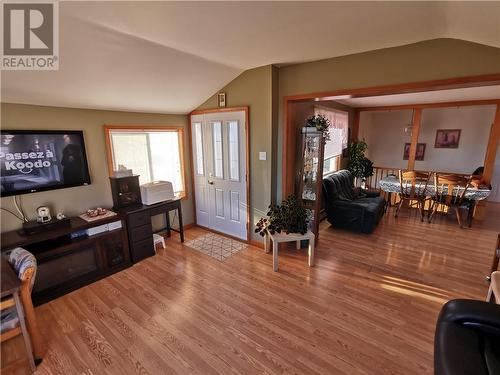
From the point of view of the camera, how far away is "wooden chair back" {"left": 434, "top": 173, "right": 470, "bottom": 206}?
4258 millimetres

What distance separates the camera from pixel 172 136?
407 cm

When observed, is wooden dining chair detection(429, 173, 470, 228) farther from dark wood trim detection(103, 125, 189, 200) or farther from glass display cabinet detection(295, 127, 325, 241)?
dark wood trim detection(103, 125, 189, 200)

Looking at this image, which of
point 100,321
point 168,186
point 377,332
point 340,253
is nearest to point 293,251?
point 340,253

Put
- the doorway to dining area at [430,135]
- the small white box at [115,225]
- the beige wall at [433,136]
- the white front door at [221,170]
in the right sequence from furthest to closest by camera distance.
→ the beige wall at [433,136] → the doorway to dining area at [430,135] → the white front door at [221,170] → the small white box at [115,225]

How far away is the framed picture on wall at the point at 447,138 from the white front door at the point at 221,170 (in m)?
5.94

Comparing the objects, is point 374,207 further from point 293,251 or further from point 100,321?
point 100,321

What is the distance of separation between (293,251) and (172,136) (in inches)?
105

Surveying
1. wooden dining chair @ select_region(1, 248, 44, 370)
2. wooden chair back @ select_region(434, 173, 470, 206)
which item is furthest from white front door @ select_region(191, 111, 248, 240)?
wooden chair back @ select_region(434, 173, 470, 206)

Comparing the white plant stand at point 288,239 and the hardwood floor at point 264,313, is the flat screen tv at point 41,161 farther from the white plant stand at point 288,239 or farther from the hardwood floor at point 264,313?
the white plant stand at point 288,239

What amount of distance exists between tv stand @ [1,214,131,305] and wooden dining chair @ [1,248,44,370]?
0.60m

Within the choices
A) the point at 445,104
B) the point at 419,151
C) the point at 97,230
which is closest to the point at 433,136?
the point at 419,151

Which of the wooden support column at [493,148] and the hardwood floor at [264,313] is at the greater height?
the wooden support column at [493,148]

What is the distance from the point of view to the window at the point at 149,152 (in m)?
3.35

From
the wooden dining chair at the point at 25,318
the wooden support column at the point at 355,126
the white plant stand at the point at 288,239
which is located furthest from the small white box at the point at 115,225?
the wooden support column at the point at 355,126
